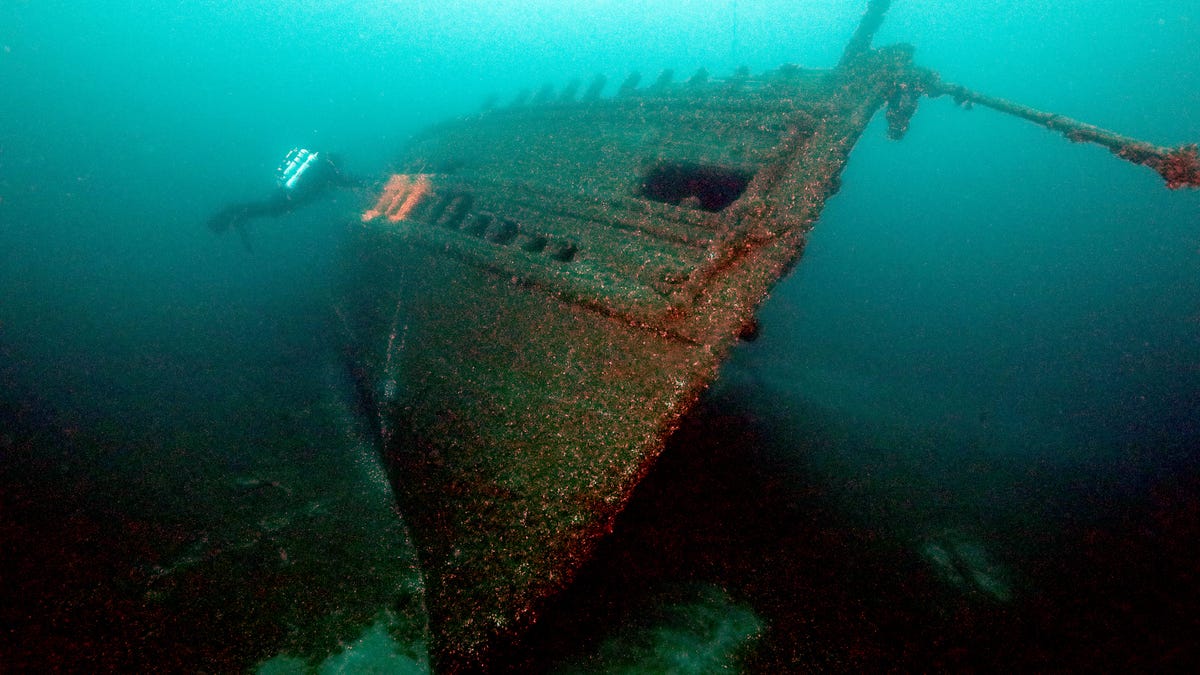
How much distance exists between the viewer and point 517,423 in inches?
124

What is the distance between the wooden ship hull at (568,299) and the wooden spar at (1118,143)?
43mm

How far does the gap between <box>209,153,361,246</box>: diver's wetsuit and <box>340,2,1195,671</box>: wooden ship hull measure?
3678 millimetres

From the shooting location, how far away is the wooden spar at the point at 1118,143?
3.92 meters

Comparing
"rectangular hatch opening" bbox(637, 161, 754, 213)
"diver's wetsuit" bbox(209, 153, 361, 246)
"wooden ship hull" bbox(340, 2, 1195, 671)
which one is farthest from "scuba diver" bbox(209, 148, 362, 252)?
"rectangular hatch opening" bbox(637, 161, 754, 213)

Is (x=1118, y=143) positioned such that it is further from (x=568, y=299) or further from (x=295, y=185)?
(x=295, y=185)

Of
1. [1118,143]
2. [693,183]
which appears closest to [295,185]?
[693,183]

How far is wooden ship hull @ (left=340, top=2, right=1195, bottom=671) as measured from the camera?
2.64 metres

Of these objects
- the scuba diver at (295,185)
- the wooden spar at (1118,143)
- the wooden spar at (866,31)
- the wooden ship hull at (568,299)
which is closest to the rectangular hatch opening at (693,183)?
the wooden ship hull at (568,299)

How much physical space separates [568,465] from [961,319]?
53.7 feet

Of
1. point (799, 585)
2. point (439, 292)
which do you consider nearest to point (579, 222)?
point (439, 292)

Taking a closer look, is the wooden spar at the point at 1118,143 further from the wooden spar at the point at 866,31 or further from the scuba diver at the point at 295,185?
the scuba diver at the point at 295,185

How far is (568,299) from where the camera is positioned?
393 cm

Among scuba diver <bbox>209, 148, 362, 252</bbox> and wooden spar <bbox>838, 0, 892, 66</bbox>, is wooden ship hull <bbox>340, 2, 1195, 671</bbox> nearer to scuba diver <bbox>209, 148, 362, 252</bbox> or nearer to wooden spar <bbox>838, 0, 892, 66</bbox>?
wooden spar <bbox>838, 0, 892, 66</bbox>

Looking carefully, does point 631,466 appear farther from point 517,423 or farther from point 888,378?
point 888,378
